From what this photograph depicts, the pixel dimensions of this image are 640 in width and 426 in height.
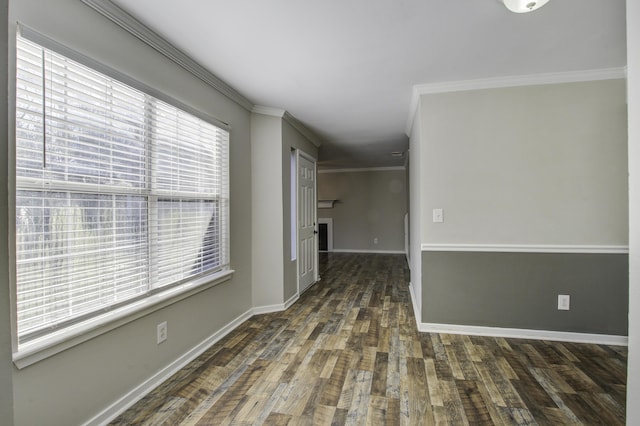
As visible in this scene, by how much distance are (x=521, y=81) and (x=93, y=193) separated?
3328 millimetres

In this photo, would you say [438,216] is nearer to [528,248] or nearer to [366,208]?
[528,248]

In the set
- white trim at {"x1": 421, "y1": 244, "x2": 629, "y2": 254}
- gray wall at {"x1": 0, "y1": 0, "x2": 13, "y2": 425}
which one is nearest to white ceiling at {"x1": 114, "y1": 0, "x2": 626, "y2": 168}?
gray wall at {"x1": 0, "y1": 0, "x2": 13, "y2": 425}

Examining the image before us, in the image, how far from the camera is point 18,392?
1.30 metres

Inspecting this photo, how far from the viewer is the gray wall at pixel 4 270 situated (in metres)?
0.60

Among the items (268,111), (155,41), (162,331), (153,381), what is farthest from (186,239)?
(268,111)

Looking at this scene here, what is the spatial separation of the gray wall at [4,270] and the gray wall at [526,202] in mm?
2815

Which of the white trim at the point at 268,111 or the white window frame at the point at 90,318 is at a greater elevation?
the white trim at the point at 268,111

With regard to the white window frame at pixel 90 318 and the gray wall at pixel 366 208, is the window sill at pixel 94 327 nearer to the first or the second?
the white window frame at pixel 90 318

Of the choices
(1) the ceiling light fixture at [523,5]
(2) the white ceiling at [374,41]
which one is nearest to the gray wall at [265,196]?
(2) the white ceiling at [374,41]

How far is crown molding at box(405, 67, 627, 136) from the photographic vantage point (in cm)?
258

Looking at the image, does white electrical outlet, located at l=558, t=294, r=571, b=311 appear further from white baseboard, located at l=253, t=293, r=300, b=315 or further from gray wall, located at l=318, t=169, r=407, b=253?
gray wall, located at l=318, t=169, r=407, b=253

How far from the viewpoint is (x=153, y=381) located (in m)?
2.03

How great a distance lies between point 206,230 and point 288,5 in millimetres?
1808

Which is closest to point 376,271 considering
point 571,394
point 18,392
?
point 571,394
